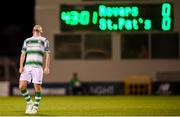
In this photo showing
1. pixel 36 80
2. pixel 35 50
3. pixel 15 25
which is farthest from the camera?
pixel 15 25

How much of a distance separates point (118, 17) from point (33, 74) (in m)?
6.64

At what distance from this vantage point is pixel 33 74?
1612 cm

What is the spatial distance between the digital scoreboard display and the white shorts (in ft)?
21.3

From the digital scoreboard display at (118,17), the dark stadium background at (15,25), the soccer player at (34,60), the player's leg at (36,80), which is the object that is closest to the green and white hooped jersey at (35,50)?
the soccer player at (34,60)

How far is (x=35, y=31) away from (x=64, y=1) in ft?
50.1

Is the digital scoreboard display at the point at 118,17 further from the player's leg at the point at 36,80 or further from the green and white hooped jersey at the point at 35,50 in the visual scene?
the player's leg at the point at 36,80

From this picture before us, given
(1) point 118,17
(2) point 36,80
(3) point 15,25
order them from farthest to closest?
(3) point 15,25 → (1) point 118,17 → (2) point 36,80

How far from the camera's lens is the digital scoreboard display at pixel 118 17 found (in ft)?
72.8

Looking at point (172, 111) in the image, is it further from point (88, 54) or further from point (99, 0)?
point (88, 54)

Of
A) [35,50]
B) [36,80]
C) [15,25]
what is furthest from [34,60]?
[15,25]

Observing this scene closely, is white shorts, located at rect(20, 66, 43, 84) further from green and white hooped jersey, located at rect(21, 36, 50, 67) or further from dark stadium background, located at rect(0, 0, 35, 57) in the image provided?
dark stadium background, located at rect(0, 0, 35, 57)

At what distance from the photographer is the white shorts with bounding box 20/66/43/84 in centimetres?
1606

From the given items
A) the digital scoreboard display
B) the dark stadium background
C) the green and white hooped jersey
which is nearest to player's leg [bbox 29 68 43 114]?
the green and white hooped jersey

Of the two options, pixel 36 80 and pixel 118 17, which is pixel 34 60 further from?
pixel 118 17
